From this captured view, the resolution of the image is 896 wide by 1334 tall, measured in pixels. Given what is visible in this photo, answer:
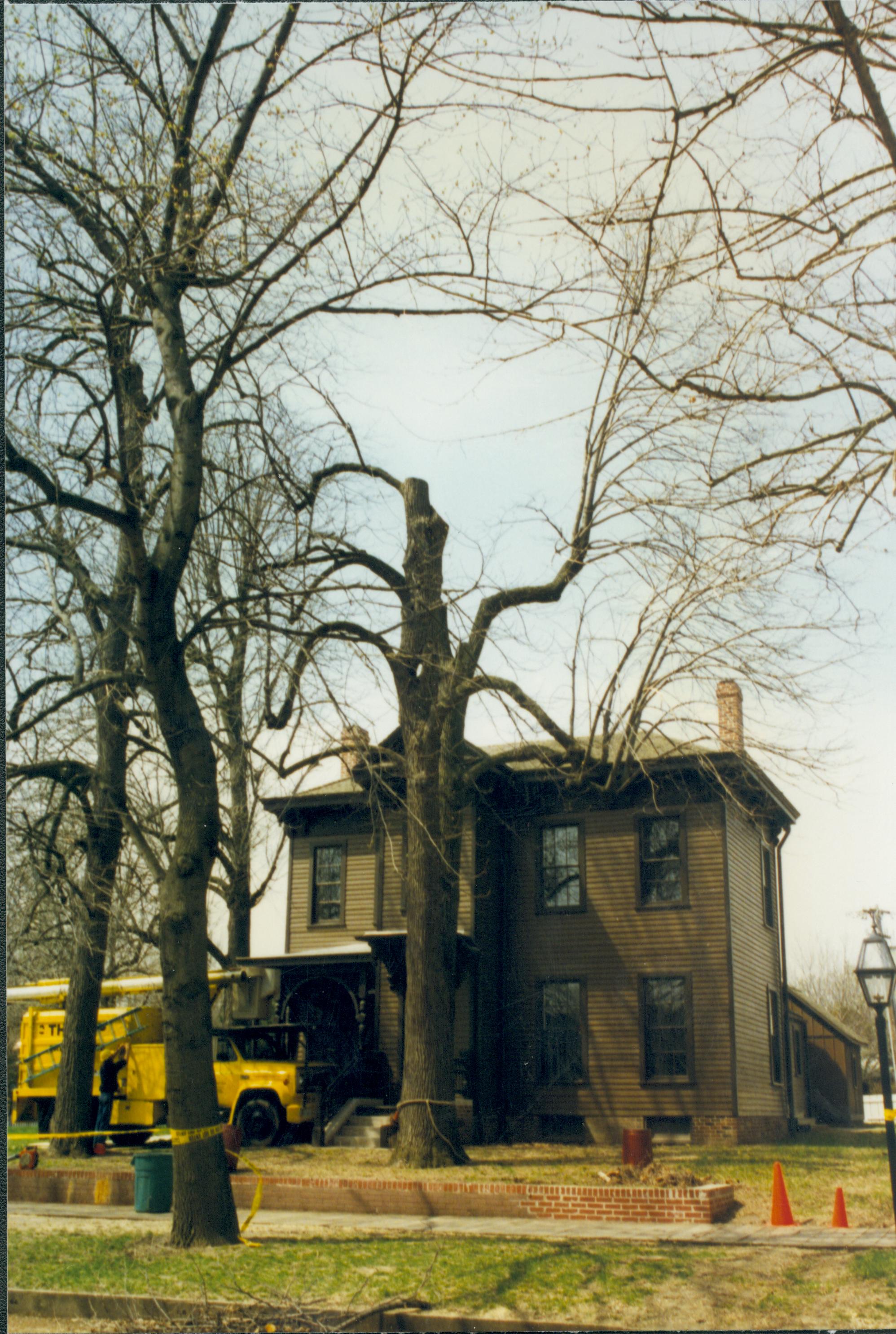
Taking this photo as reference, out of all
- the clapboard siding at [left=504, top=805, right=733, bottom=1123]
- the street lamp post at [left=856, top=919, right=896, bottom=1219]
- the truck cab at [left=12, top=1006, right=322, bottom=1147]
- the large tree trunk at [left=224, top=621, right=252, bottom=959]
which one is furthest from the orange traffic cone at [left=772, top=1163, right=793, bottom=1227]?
the clapboard siding at [left=504, top=805, right=733, bottom=1123]

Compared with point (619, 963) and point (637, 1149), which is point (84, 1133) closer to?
point (637, 1149)

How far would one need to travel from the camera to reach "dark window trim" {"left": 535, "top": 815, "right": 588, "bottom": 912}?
65.3 feet

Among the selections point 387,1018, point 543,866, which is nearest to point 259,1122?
point 387,1018

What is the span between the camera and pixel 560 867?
20203mm

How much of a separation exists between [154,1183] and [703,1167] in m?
7.32

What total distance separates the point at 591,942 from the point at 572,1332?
44.4 feet

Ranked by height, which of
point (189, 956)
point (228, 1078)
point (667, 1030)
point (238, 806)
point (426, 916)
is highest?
point (238, 806)

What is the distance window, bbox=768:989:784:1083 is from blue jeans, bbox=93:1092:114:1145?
10.9m

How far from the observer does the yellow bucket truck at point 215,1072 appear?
16531 mm

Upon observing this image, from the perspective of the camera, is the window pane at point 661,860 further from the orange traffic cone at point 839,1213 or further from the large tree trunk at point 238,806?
the orange traffic cone at point 839,1213

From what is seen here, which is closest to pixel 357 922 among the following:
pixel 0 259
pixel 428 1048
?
pixel 428 1048

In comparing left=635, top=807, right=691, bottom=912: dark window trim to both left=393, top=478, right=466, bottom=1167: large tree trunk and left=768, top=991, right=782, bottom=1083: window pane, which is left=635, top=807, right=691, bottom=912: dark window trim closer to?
left=768, top=991, right=782, bottom=1083: window pane

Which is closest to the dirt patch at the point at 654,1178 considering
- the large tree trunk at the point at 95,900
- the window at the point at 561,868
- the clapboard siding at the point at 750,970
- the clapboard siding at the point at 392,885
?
the large tree trunk at the point at 95,900

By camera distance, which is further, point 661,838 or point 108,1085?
point 661,838
